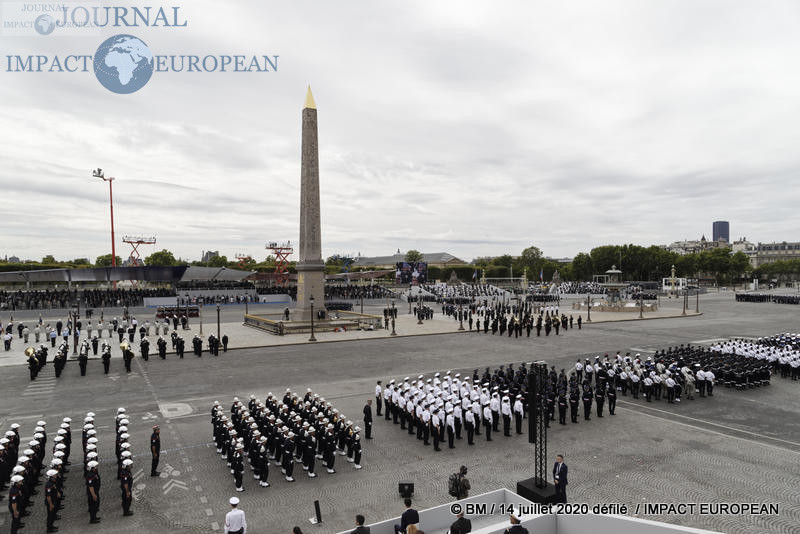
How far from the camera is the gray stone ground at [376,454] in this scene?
10266mm

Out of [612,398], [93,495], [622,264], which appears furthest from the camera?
[622,264]

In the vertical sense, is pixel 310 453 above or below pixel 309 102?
below

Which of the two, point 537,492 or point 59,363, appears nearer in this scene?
point 537,492

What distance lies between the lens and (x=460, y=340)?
120ft

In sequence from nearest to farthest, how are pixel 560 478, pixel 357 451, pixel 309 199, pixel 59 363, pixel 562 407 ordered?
pixel 560 478, pixel 357 451, pixel 562 407, pixel 59 363, pixel 309 199

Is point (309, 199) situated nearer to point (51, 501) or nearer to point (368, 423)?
point (368, 423)

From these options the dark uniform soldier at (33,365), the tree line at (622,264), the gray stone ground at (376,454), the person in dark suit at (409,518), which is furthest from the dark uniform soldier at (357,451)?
the tree line at (622,264)

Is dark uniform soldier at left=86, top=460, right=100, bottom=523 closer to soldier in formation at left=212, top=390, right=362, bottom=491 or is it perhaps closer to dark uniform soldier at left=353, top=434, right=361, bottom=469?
soldier in formation at left=212, top=390, right=362, bottom=491

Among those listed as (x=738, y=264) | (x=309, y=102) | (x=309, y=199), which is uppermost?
(x=309, y=102)

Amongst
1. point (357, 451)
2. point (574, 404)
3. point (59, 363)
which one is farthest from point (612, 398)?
point (59, 363)

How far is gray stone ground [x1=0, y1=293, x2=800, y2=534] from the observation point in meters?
10.3

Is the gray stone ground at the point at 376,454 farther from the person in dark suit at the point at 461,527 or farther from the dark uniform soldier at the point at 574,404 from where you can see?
the person in dark suit at the point at 461,527

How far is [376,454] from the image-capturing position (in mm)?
13602

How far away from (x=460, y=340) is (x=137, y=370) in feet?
72.3
